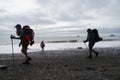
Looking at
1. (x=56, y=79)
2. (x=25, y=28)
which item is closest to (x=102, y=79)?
(x=56, y=79)

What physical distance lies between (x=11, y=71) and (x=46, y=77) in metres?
2.96

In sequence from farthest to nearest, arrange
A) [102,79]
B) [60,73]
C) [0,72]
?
[0,72]
[60,73]
[102,79]

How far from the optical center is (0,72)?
1455 cm

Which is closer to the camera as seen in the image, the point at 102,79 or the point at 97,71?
the point at 102,79

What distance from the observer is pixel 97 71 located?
1384cm

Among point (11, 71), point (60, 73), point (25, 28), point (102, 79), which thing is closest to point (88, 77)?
point (102, 79)

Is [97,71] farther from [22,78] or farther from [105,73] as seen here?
[22,78]

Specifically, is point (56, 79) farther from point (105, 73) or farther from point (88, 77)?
point (105, 73)

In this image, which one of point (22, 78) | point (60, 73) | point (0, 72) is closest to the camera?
point (22, 78)

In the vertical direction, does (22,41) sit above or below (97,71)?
above

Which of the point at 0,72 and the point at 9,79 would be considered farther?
the point at 0,72

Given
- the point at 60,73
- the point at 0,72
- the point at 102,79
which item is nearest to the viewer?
the point at 102,79

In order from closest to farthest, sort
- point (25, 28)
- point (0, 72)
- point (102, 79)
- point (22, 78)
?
point (102, 79) < point (22, 78) < point (0, 72) < point (25, 28)

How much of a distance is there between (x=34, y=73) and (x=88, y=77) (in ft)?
9.03
